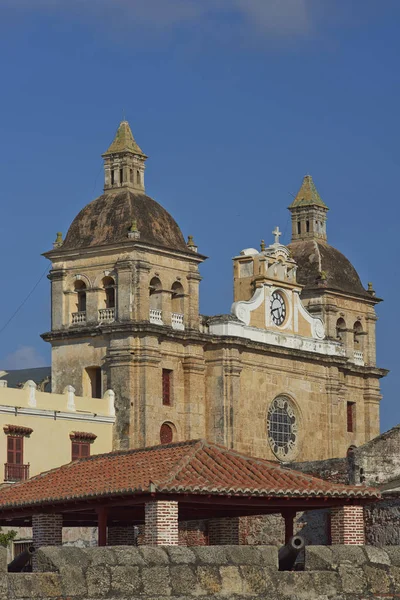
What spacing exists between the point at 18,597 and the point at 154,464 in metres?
7.37

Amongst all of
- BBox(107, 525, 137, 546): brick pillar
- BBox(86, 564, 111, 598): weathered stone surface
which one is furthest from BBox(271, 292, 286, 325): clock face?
BBox(86, 564, 111, 598): weathered stone surface

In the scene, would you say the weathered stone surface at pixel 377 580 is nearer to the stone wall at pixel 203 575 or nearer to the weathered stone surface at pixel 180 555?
the stone wall at pixel 203 575

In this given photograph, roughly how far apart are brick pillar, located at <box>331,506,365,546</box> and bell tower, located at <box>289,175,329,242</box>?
46.4m

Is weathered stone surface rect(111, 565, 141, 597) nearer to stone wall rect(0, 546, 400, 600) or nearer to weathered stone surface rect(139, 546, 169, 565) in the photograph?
stone wall rect(0, 546, 400, 600)

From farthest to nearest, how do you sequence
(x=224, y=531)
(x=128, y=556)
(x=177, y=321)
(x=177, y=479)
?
(x=177, y=321) → (x=224, y=531) → (x=177, y=479) → (x=128, y=556)

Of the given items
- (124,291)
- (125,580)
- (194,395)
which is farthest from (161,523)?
(194,395)

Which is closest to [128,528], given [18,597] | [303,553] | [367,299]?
[303,553]

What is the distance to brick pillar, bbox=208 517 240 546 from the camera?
81.7ft

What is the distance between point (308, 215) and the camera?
69938 millimetres

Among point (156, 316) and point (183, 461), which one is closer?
point (183, 461)

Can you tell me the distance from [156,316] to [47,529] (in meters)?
33.4

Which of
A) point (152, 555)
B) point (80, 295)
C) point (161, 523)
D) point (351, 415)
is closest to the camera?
point (152, 555)

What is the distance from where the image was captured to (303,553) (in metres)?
19.1

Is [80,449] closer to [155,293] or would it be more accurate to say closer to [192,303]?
[155,293]
